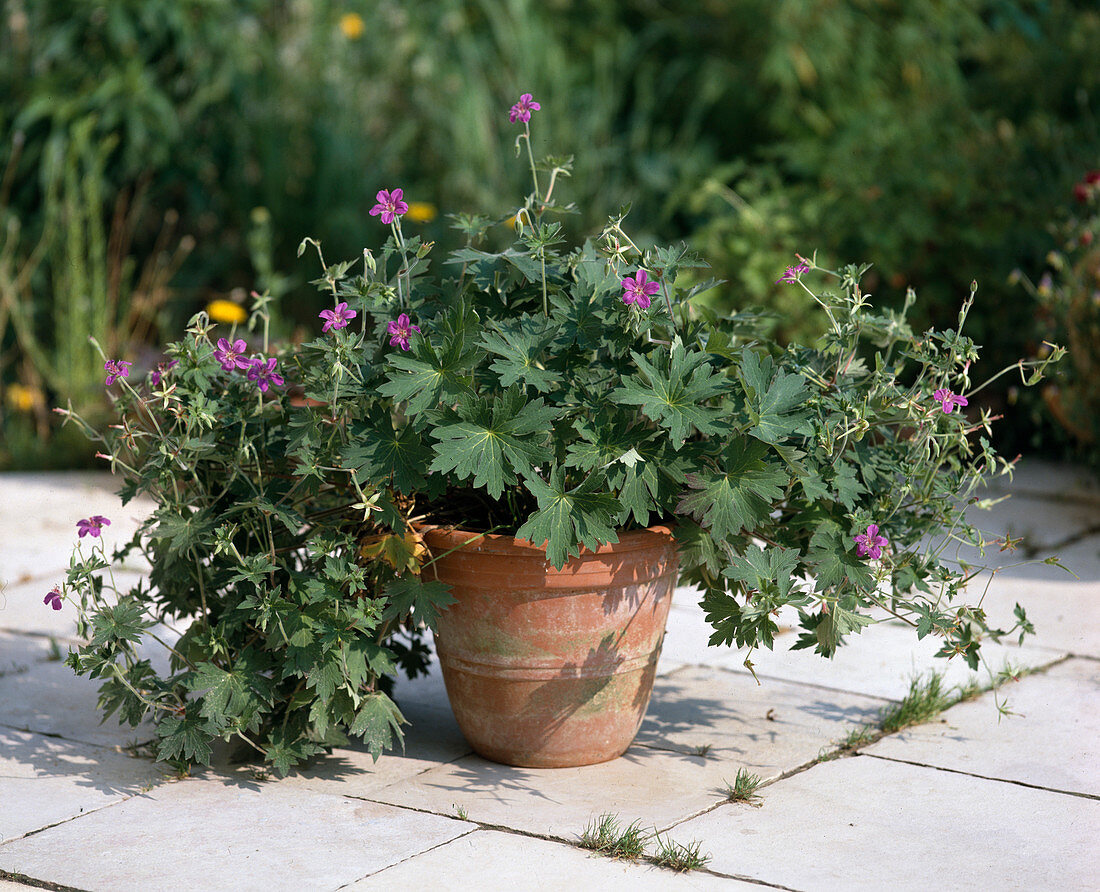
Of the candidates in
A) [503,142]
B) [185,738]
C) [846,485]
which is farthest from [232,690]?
[503,142]

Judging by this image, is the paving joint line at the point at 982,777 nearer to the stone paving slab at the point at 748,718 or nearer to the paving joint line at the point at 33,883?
the stone paving slab at the point at 748,718

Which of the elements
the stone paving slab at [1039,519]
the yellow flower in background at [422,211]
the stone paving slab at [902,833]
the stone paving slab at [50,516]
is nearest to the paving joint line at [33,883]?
the stone paving slab at [902,833]

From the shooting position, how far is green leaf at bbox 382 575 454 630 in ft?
7.67

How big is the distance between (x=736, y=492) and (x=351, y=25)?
478cm

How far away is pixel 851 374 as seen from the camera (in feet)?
8.55

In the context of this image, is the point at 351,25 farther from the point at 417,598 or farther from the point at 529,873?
the point at 529,873

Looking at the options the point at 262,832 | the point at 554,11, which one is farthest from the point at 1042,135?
the point at 262,832

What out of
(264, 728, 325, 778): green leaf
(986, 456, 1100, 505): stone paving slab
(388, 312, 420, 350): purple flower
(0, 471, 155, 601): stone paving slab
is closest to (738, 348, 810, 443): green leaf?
(388, 312, 420, 350): purple flower

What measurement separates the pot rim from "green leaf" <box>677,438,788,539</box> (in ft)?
0.42

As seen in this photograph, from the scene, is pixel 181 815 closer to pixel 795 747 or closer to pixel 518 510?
pixel 518 510

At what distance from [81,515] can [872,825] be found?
10.8ft

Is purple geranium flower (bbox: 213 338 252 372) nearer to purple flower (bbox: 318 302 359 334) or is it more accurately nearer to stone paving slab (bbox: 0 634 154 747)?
purple flower (bbox: 318 302 359 334)

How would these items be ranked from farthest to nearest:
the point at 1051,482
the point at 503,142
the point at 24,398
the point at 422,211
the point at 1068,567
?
the point at 503,142 < the point at 422,211 < the point at 24,398 < the point at 1051,482 < the point at 1068,567

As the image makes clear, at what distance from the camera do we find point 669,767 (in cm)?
256
